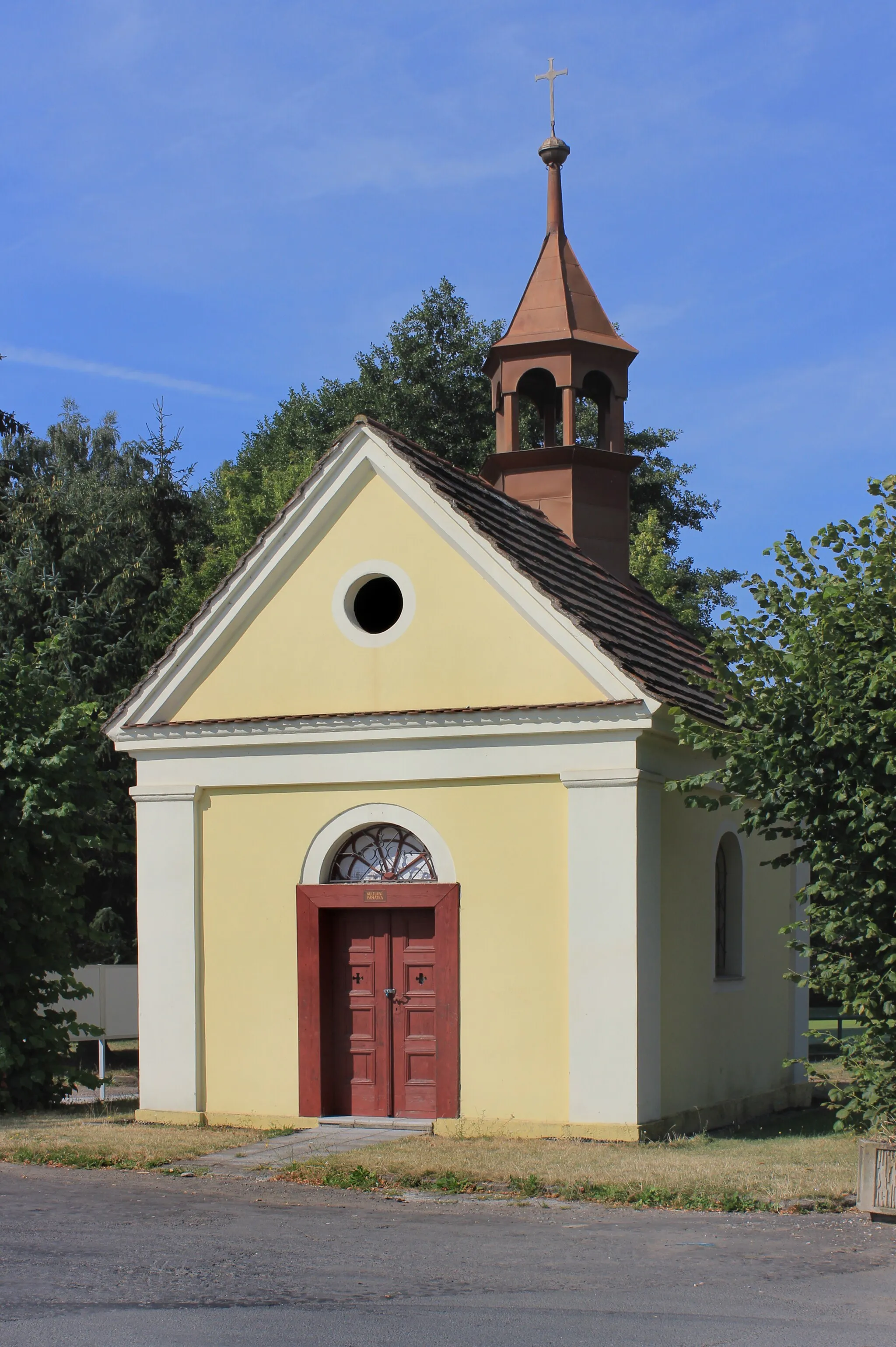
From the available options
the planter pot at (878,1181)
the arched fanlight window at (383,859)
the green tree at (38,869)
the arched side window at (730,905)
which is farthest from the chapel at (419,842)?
the planter pot at (878,1181)

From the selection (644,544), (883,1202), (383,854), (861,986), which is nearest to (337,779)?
(383,854)

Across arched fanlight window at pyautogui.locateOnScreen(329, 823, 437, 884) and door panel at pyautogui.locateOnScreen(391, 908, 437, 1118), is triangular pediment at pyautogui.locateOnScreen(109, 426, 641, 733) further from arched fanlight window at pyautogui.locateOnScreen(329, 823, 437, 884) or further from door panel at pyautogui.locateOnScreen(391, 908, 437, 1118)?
door panel at pyautogui.locateOnScreen(391, 908, 437, 1118)

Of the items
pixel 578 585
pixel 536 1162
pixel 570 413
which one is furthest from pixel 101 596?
pixel 536 1162

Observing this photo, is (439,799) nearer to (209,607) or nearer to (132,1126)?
(209,607)

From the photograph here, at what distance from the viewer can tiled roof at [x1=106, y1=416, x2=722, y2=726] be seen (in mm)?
14367

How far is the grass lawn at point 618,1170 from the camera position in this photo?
34.3 feet

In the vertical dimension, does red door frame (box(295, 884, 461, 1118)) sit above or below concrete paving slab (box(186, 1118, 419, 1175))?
above

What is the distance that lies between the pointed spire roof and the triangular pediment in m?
4.56

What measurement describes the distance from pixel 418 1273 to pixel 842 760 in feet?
16.0

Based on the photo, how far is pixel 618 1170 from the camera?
1141 centimetres

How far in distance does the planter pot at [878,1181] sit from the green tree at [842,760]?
534 millimetres

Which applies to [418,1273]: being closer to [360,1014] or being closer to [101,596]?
[360,1014]

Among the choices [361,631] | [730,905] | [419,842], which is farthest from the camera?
[730,905]

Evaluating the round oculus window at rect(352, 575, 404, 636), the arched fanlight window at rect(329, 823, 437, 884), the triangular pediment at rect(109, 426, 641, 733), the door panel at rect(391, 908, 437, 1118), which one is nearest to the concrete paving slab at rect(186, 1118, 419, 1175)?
the door panel at rect(391, 908, 437, 1118)
